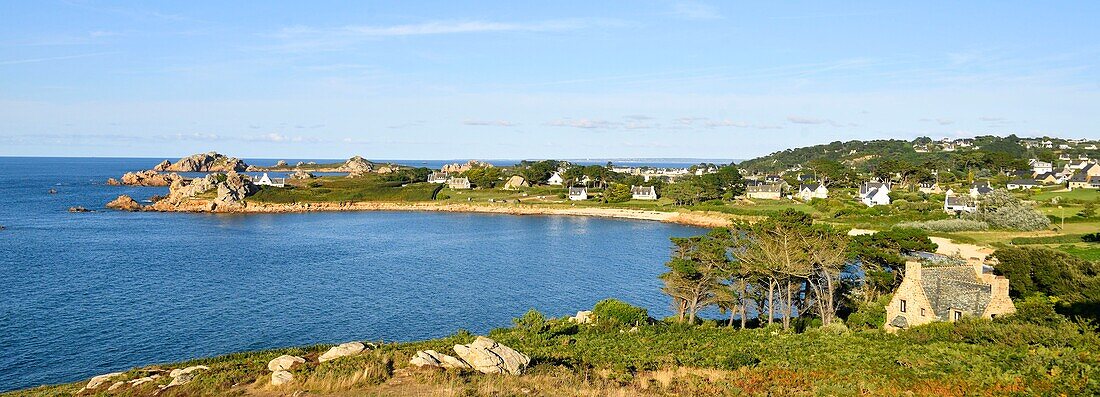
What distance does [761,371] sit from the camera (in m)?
16.8

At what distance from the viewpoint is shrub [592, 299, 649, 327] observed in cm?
2934

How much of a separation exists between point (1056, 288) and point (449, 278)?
1374 inches

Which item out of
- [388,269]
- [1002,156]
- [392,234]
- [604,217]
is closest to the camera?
[388,269]

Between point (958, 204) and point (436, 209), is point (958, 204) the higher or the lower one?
the higher one

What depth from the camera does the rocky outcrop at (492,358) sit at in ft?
53.6

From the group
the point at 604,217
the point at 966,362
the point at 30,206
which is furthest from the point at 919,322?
the point at 30,206

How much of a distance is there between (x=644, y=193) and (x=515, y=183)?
97.4ft

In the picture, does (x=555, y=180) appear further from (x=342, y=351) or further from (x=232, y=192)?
(x=342, y=351)

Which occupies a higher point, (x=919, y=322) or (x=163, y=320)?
(x=919, y=322)

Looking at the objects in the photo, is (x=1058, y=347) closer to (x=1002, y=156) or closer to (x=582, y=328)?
(x=582, y=328)

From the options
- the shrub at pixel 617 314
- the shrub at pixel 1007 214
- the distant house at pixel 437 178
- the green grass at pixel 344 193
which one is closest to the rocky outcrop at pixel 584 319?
the shrub at pixel 617 314

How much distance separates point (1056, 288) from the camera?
29.8m

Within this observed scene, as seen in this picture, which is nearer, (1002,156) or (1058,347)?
(1058,347)

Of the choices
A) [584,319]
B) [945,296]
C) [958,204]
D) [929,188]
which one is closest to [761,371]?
[945,296]
